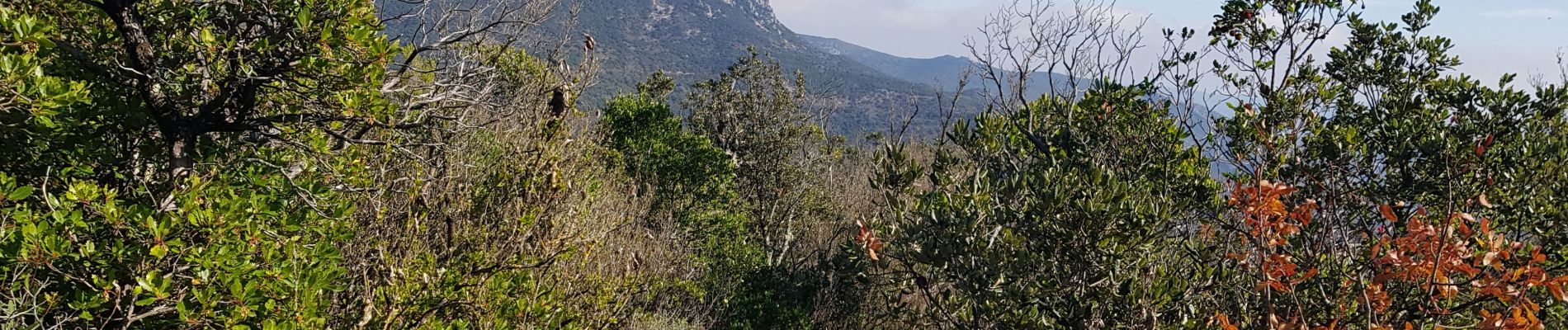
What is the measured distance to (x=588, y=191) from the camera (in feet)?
21.1

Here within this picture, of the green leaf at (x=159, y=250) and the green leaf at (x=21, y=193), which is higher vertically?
the green leaf at (x=21, y=193)

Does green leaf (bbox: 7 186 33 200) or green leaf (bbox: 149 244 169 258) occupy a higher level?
green leaf (bbox: 7 186 33 200)

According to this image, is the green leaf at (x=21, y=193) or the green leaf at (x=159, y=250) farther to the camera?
the green leaf at (x=159, y=250)

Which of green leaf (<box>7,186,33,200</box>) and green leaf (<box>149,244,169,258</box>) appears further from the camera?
green leaf (<box>149,244,169,258</box>)

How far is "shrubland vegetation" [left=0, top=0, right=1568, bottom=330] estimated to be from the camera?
3584 millimetres

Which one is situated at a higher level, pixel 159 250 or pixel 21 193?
pixel 21 193

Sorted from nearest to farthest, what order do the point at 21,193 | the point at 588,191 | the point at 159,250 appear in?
the point at 21,193, the point at 159,250, the point at 588,191

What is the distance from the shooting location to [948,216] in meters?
4.98

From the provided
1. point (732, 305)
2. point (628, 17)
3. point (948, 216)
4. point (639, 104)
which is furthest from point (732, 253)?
point (628, 17)

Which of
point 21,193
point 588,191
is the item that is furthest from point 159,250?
point 588,191

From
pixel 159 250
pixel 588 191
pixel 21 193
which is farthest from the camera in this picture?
pixel 588 191

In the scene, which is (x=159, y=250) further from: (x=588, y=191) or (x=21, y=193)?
(x=588, y=191)

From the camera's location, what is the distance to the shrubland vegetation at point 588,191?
3584 mm

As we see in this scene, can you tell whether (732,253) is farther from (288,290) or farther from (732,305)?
(288,290)
